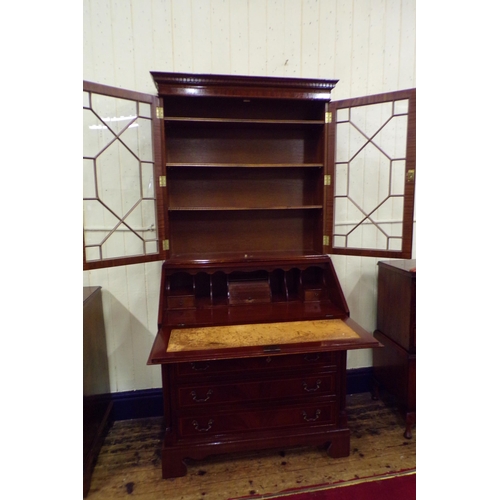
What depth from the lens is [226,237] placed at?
1956 millimetres

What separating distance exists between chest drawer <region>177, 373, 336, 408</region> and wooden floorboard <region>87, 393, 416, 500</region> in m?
0.38

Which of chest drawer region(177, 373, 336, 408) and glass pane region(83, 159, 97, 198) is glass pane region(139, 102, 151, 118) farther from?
chest drawer region(177, 373, 336, 408)

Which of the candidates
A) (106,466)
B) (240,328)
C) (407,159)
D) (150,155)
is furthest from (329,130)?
(106,466)

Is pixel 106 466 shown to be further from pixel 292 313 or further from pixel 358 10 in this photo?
pixel 358 10

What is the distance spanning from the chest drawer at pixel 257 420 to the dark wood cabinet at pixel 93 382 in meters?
0.47

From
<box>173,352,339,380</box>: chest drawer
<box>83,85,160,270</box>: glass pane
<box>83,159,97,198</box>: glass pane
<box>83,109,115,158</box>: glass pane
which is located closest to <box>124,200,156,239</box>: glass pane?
<box>83,85,160,270</box>: glass pane

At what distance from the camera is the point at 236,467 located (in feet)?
5.35

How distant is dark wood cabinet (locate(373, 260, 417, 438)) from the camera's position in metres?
1.81

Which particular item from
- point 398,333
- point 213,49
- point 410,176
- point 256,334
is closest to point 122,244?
point 256,334

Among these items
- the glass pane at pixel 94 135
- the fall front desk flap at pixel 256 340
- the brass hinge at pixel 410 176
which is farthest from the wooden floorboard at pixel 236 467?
the glass pane at pixel 94 135

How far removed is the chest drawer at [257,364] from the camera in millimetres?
1499

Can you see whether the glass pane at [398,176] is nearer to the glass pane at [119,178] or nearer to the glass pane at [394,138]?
the glass pane at [394,138]

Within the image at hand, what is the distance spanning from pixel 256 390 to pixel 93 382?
34.4 inches

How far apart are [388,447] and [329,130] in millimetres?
1786
